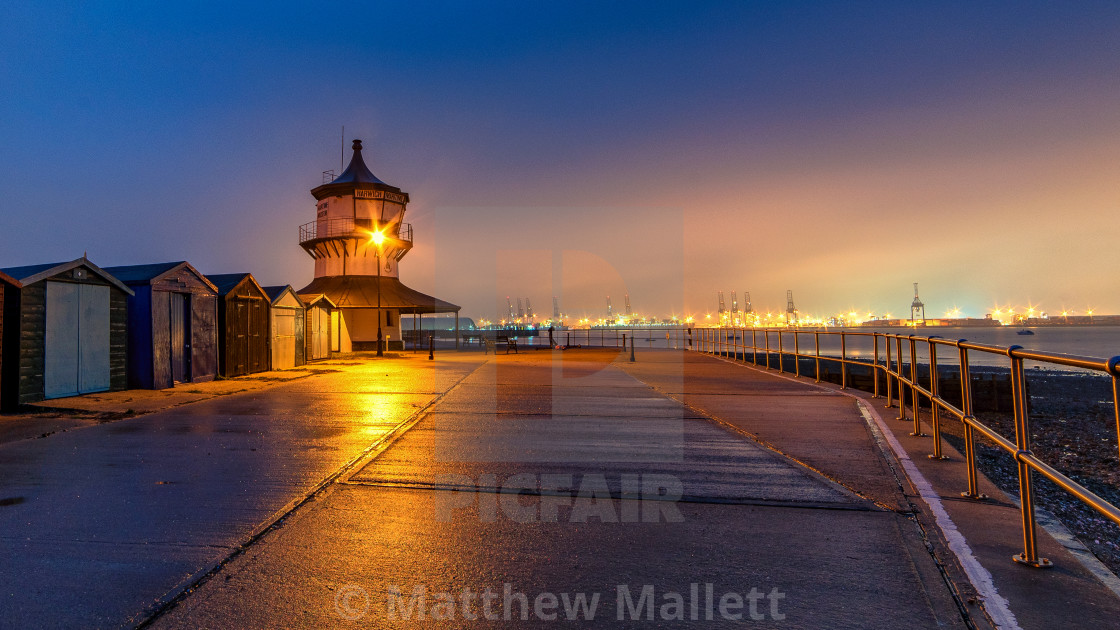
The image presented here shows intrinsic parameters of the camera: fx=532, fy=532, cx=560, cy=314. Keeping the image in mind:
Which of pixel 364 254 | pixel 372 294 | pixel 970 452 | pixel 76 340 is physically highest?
pixel 364 254

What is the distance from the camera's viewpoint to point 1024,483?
3.14m

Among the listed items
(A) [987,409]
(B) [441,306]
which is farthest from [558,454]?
(B) [441,306]

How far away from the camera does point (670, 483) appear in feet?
15.1

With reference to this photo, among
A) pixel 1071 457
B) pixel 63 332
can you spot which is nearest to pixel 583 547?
pixel 63 332

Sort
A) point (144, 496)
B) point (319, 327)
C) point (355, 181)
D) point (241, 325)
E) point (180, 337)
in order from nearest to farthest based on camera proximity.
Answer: point (144, 496), point (180, 337), point (241, 325), point (319, 327), point (355, 181)

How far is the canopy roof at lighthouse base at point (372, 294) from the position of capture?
27.9 metres

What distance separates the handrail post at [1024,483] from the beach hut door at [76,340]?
44.3 feet

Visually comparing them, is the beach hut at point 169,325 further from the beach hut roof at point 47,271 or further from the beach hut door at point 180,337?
the beach hut roof at point 47,271

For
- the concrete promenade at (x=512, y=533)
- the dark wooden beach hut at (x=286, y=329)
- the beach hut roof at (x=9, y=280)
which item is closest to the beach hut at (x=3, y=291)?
the beach hut roof at (x=9, y=280)

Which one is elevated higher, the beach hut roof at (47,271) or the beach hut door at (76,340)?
the beach hut roof at (47,271)

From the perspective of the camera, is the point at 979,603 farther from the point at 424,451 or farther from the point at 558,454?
the point at 424,451

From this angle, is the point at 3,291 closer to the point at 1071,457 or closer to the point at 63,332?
the point at 63,332

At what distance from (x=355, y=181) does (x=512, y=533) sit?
31.5 m

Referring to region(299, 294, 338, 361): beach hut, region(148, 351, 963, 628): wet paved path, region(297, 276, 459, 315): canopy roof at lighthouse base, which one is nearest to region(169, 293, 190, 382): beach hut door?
region(299, 294, 338, 361): beach hut
